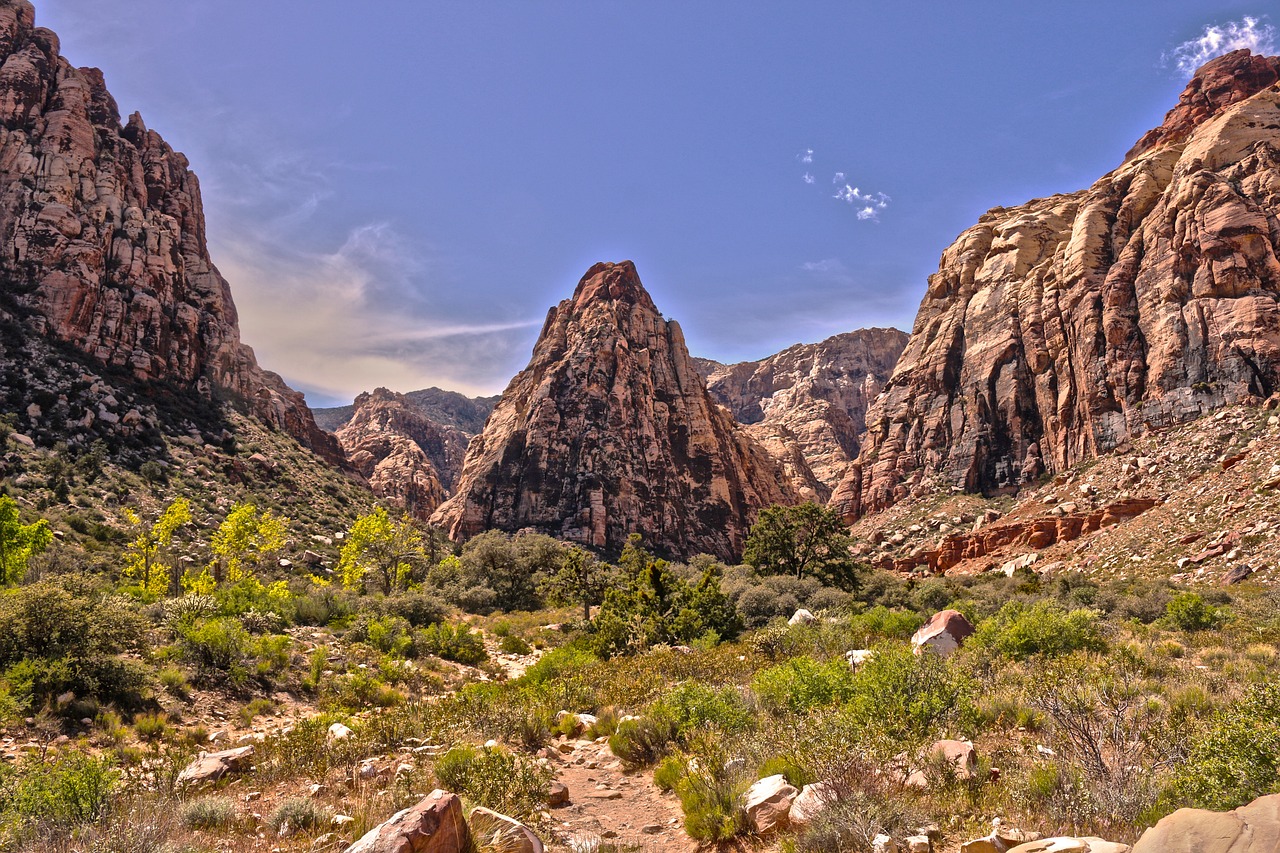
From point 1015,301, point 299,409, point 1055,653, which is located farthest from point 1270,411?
point 299,409

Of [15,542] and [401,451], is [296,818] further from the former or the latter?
[401,451]

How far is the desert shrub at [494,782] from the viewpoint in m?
6.71

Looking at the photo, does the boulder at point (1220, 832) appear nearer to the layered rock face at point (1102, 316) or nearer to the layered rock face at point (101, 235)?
the layered rock face at point (1102, 316)

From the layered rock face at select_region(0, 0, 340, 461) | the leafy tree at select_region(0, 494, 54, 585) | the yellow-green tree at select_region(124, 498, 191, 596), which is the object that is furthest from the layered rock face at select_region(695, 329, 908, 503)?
the leafy tree at select_region(0, 494, 54, 585)

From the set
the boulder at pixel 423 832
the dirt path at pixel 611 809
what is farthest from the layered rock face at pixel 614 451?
the boulder at pixel 423 832

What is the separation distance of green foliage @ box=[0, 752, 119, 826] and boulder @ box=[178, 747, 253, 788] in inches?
51.6

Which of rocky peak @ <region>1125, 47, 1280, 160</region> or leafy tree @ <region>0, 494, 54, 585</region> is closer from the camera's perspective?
leafy tree @ <region>0, 494, 54, 585</region>

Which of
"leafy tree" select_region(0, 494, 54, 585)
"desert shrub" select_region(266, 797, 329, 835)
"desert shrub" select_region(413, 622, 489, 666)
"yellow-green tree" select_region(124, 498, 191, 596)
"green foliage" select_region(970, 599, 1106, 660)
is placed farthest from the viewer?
"yellow-green tree" select_region(124, 498, 191, 596)

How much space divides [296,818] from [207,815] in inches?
36.4

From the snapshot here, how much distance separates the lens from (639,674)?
13.9 metres

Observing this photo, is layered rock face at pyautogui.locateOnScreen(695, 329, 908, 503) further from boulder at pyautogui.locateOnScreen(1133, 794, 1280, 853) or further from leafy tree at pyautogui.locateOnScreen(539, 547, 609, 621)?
boulder at pyautogui.locateOnScreen(1133, 794, 1280, 853)

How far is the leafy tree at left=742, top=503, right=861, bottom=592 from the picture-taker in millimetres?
32531

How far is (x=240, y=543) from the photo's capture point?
28.1m

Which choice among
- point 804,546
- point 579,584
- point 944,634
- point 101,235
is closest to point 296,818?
point 944,634
